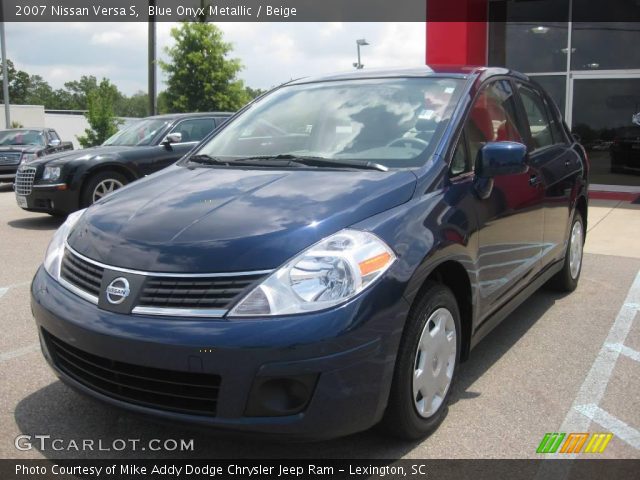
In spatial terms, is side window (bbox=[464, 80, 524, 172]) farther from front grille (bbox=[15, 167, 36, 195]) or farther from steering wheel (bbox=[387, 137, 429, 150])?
front grille (bbox=[15, 167, 36, 195])

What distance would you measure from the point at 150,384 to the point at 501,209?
6.95 ft

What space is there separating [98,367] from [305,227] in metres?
1.01

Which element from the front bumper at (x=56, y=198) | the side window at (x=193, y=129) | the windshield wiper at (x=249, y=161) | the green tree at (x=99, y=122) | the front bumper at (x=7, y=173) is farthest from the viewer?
the green tree at (x=99, y=122)

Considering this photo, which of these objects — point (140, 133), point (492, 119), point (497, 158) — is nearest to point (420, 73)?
point (492, 119)

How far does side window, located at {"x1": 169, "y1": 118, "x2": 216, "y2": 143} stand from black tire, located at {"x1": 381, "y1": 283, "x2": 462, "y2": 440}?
772cm

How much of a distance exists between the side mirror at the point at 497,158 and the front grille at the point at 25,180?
752 centimetres

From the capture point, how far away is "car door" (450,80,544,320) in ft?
10.8

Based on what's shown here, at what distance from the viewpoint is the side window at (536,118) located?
4391mm

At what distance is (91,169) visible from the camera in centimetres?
896

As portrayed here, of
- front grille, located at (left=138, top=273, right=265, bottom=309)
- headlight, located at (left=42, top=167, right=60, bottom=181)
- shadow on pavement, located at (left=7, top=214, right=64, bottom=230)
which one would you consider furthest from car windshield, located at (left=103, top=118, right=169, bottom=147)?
front grille, located at (left=138, top=273, right=265, bottom=309)

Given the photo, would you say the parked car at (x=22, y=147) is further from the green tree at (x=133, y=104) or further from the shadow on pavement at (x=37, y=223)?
the green tree at (x=133, y=104)

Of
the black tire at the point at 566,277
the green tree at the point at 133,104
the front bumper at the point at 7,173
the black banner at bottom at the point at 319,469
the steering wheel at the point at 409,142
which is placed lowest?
the black banner at bottom at the point at 319,469

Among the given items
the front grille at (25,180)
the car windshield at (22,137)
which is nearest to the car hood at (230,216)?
the front grille at (25,180)

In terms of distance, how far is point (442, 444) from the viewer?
2.85m
